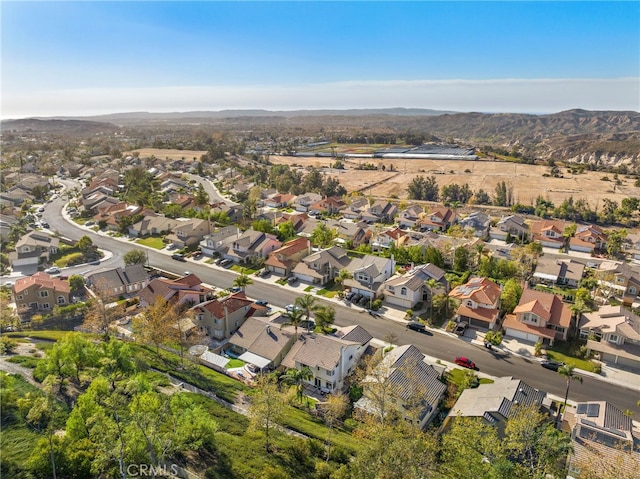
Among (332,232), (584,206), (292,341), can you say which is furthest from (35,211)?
(584,206)

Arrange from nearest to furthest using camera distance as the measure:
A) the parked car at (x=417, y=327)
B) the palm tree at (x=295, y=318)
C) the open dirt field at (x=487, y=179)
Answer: the palm tree at (x=295, y=318), the parked car at (x=417, y=327), the open dirt field at (x=487, y=179)

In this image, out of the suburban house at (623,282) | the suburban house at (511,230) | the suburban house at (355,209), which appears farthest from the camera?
the suburban house at (355,209)

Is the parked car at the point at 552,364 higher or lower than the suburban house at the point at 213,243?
lower

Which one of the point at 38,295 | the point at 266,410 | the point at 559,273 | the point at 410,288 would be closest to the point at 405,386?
the point at 266,410

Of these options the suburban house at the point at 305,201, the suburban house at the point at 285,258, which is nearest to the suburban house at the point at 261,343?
the suburban house at the point at 285,258

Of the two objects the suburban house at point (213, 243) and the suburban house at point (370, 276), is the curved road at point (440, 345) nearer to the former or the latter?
the suburban house at point (370, 276)
